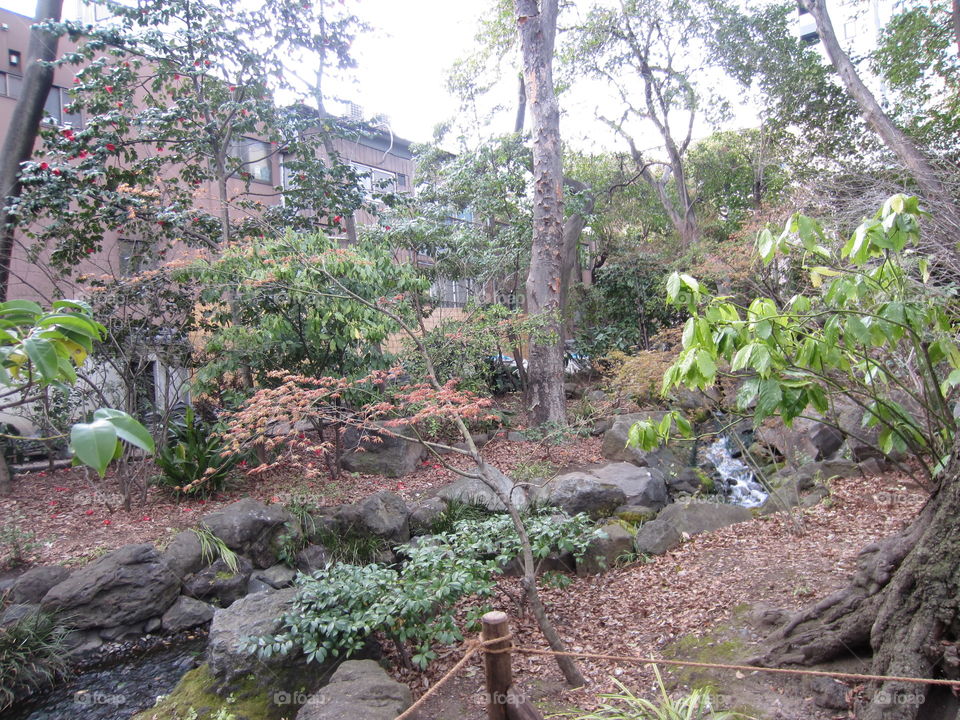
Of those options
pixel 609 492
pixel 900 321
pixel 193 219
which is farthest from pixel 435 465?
pixel 900 321

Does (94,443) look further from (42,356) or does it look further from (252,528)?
(252,528)

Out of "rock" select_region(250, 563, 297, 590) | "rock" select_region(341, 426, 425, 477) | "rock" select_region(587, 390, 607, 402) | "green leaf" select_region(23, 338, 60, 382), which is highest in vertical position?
"green leaf" select_region(23, 338, 60, 382)

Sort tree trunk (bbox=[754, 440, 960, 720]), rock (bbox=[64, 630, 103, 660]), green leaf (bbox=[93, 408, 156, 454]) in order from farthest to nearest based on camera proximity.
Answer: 1. rock (bbox=[64, 630, 103, 660])
2. tree trunk (bbox=[754, 440, 960, 720])
3. green leaf (bbox=[93, 408, 156, 454])

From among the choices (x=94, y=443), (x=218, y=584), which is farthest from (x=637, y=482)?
(x=94, y=443)

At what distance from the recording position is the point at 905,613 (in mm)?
2822

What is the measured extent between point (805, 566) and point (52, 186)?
931cm

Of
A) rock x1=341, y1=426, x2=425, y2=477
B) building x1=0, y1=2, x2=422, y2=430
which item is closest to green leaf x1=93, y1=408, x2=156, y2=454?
building x1=0, y1=2, x2=422, y2=430

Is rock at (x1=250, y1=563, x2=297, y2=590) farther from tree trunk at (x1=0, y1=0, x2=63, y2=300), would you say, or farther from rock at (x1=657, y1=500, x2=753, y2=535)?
tree trunk at (x1=0, y1=0, x2=63, y2=300)

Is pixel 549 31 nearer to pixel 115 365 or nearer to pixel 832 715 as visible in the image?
pixel 115 365

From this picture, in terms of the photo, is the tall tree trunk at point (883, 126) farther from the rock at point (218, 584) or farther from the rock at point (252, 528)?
the rock at point (218, 584)

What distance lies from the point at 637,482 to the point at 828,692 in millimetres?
4396

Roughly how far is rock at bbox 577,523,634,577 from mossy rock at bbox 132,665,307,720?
278 centimetres

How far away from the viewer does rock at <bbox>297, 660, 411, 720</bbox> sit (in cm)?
333

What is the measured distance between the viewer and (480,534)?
5.00 m
